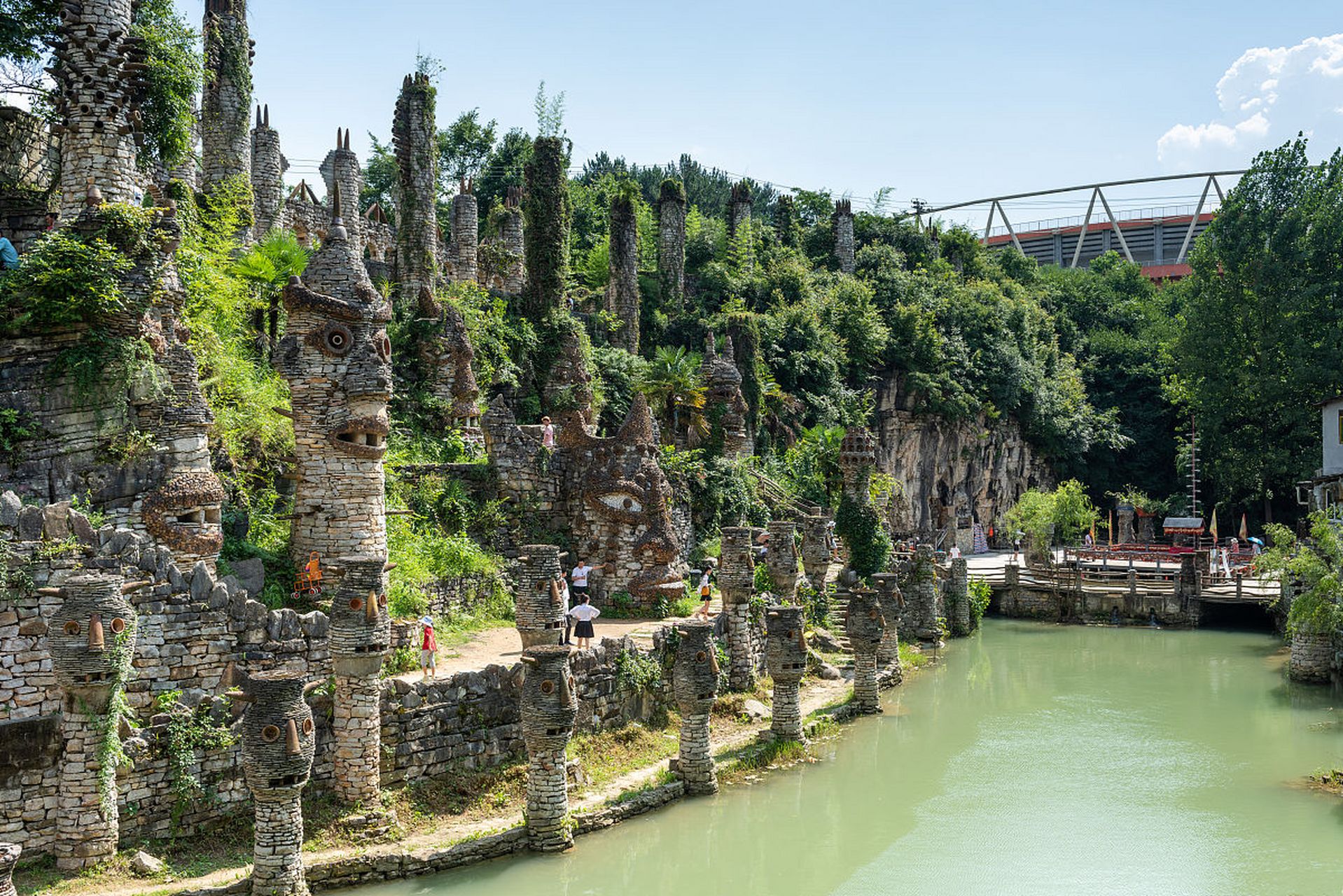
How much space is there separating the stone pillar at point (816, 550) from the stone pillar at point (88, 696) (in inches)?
658

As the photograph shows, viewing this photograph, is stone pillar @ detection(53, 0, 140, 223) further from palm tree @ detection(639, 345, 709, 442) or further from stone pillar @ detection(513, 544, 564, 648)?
palm tree @ detection(639, 345, 709, 442)

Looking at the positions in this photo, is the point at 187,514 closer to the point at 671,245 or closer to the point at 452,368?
the point at 452,368

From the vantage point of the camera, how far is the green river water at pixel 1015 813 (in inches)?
560

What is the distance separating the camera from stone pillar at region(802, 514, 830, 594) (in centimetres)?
2573

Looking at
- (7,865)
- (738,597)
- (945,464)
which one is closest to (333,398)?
(7,865)

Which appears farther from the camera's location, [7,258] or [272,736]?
[7,258]

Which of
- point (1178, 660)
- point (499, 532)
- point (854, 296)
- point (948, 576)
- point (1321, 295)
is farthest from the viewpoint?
point (854, 296)

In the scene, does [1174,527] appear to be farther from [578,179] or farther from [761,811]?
[578,179]

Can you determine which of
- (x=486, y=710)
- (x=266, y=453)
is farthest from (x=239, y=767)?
(x=266, y=453)

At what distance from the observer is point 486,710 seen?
1513 cm

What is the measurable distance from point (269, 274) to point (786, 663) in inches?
492

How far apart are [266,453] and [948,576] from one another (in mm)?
21797

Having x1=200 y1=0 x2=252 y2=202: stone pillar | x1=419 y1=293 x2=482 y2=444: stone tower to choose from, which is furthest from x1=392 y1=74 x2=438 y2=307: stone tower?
x1=200 y1=0 x2=252 y2=202: stone pillar

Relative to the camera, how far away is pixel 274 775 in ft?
38.1
